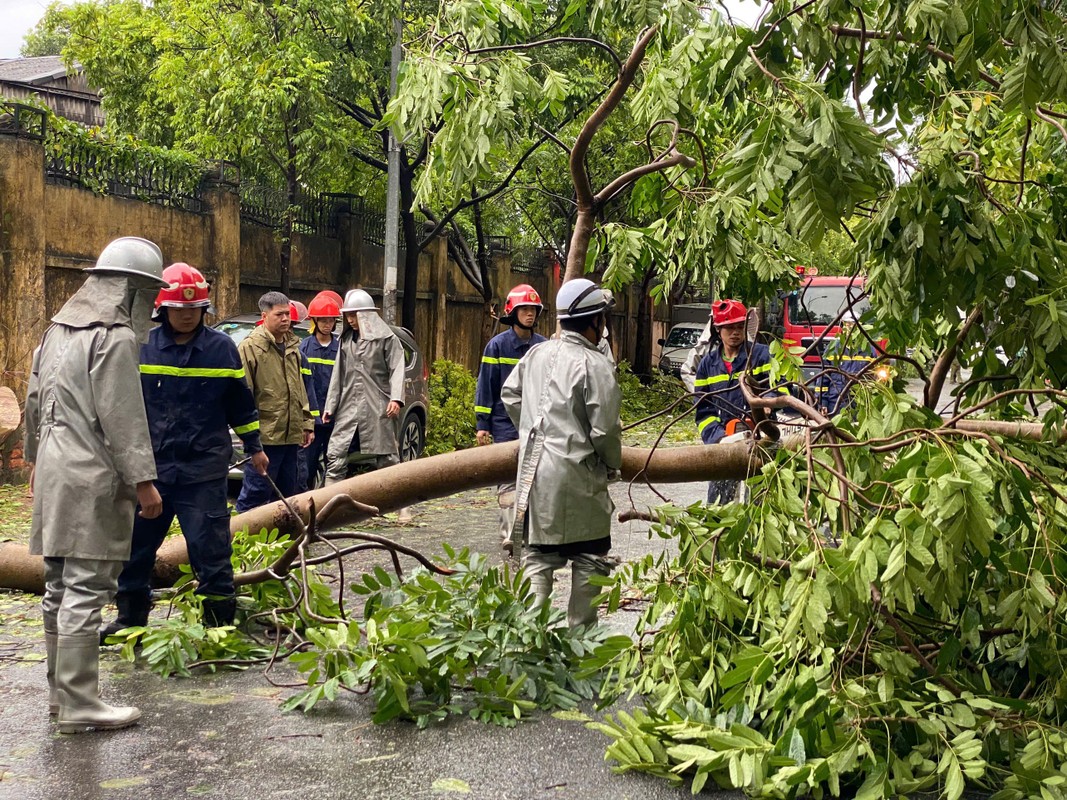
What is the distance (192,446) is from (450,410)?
10.5 meters

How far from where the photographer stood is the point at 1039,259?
490cm

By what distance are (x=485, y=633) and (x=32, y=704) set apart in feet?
6.61

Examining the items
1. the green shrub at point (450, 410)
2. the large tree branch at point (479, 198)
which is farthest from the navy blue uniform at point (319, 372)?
the large tree branch at point (479, 198)

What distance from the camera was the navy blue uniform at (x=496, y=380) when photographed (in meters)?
8.81

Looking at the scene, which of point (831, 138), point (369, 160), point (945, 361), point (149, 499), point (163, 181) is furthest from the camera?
point (369, 160)

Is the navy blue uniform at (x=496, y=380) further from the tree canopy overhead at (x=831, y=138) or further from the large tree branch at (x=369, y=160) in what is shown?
the large tree branch at (x=369, y=160)

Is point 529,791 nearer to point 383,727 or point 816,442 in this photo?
point 383,727

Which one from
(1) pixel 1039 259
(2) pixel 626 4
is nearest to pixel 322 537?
(2) pixel 626 4

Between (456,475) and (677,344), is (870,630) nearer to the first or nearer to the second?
(456,475)

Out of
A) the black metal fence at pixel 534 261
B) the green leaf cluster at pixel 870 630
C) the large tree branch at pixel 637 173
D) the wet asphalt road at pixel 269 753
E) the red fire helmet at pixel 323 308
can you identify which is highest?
the black metal fence at pixel 534 261

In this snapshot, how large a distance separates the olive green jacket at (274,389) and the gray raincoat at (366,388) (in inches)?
35.4

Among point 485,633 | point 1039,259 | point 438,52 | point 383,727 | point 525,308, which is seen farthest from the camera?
point 525,308

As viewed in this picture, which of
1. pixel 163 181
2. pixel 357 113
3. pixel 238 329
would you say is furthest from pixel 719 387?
pixel 357 113

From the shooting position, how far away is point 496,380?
884 cm
